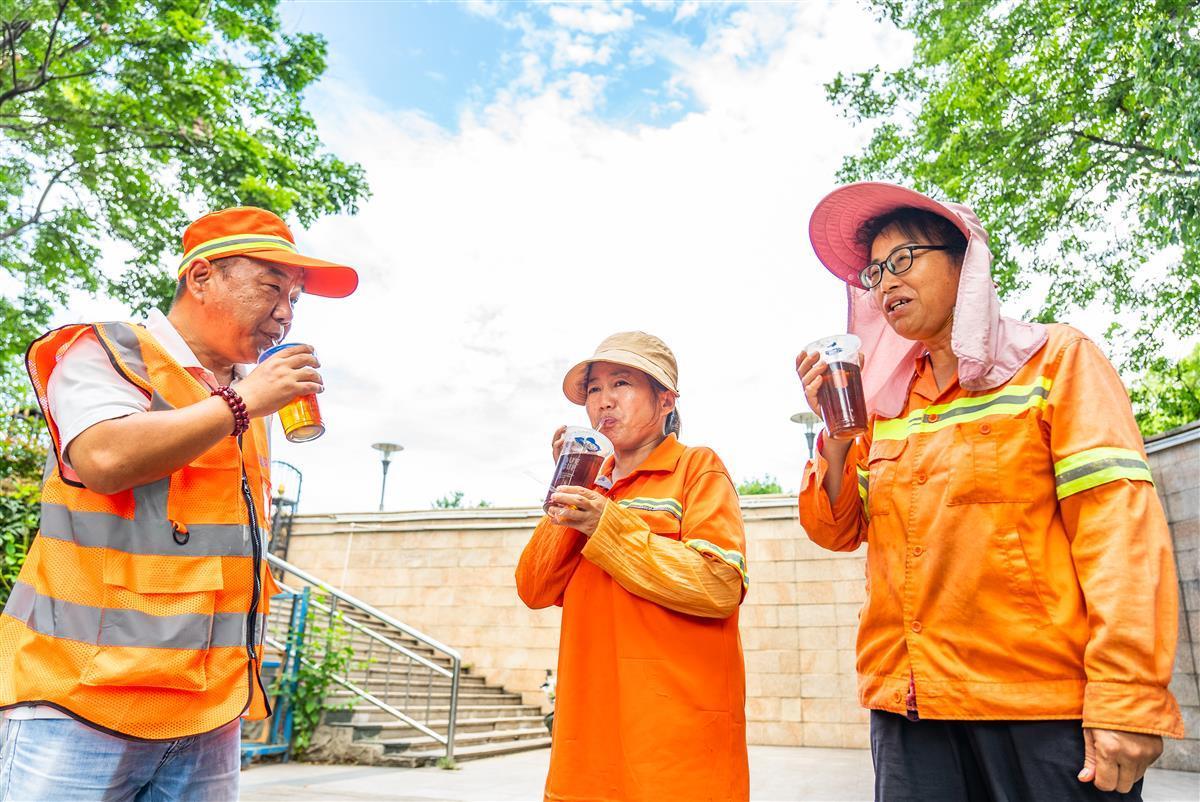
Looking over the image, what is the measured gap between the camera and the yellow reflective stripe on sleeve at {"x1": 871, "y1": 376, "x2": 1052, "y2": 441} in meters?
1.52

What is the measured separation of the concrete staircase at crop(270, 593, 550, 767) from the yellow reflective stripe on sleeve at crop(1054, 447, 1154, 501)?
7658mm

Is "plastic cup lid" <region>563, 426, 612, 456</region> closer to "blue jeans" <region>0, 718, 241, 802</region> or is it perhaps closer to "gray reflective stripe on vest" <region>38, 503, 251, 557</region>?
"gray reflective stripe on vest" <region>38, 503, 251, 557</region>

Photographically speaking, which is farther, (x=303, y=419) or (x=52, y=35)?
(x=52, y=35)

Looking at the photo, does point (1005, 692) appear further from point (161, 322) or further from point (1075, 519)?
point (161, 322)

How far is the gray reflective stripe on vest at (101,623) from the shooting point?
1.38m

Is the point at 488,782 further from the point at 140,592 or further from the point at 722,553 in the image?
the point at 140,592

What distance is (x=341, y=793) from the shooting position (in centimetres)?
595

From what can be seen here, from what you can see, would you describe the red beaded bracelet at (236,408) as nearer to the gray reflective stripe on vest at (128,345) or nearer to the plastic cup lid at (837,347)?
the gray reflective stripe on vest at (128,345)

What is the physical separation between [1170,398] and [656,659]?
16.0m

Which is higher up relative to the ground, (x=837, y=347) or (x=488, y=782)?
(x=837, y=347)

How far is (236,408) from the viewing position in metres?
1.50

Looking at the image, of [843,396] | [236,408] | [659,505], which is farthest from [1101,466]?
[236,408]

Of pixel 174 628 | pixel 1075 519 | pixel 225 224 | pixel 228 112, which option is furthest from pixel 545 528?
pixel 228 112

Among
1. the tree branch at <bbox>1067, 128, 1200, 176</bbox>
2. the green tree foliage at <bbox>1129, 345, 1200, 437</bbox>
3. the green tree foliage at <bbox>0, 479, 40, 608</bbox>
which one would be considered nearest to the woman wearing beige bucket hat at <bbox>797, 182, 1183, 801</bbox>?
the green tree foliage at <bbox>0, 479, 40, 608</bbox>
